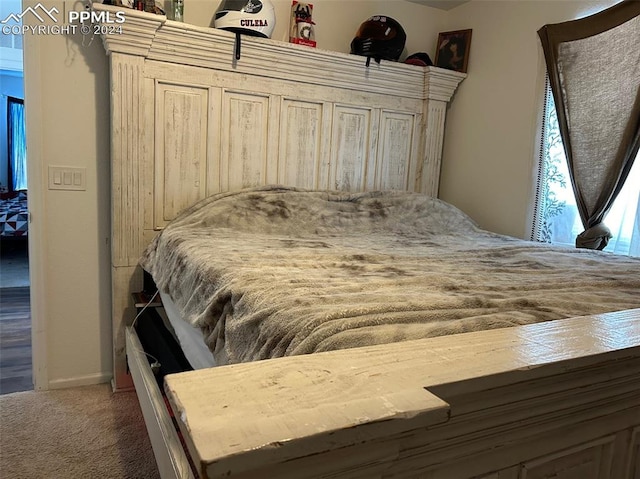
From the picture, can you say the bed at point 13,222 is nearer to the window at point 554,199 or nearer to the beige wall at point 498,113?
the beige wall at point 498,113

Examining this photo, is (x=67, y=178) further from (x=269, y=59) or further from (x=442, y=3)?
(x=442, y=3)

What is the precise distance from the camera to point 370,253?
5.51 feet

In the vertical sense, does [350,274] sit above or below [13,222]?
above

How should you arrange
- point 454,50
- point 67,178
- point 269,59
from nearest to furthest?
point 67,178, point 269,59, point 454,50

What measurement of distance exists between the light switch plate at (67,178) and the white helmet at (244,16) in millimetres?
950

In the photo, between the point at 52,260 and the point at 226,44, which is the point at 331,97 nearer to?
the point at 226,44

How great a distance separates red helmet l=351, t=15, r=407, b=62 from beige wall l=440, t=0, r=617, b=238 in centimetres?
55

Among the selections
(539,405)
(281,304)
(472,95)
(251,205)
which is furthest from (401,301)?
(472,95)

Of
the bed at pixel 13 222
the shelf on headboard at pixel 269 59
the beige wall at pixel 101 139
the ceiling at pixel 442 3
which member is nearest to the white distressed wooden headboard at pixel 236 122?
the shelf on headboard at pixel 269 59

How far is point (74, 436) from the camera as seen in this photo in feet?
5.92

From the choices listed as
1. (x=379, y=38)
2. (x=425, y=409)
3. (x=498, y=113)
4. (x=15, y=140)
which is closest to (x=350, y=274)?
(x=425, y=409)

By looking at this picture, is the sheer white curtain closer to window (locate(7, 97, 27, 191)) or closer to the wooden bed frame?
the wooden bed frame

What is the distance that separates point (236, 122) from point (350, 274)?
133 centimetres

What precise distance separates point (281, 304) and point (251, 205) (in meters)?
1.29
